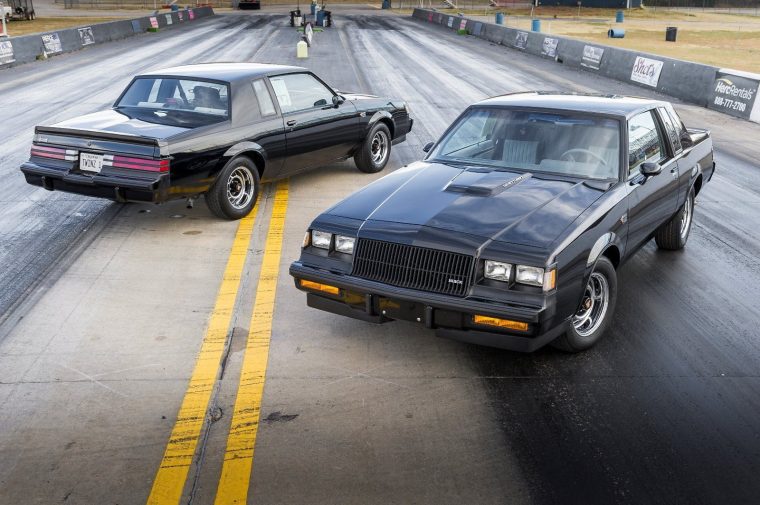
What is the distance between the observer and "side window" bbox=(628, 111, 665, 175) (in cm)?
648

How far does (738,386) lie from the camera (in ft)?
17.1

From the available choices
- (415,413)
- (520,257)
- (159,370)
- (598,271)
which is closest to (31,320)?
(159,370)

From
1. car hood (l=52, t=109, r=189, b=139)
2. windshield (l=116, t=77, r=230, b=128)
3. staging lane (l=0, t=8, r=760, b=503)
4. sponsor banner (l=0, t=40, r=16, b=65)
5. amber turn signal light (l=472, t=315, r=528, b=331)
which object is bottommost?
sponsor banner (l=0, t=40, r=16, b=65)

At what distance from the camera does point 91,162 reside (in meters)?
7.91

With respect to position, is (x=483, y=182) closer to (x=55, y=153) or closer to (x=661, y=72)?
(x=55, y=153)

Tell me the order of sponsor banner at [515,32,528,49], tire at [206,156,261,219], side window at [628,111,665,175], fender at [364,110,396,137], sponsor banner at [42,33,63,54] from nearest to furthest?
side window at [628,111,665,175] < tire at [206,156,261,219] < fender at [364,110,396,137] < sponsor banner at [42,33,63,54] < sponsor banner at [515,32,528,49]

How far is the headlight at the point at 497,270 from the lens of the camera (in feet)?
16.5

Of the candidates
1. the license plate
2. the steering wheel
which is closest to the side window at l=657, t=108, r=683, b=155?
the steering wheel

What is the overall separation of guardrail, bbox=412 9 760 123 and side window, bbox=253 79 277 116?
1228 centimetres

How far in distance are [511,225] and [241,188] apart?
430 cm

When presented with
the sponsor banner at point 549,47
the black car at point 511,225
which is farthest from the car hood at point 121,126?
the sponsor banner at point 549,47

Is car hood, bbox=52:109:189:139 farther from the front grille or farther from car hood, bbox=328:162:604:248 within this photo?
the front grille

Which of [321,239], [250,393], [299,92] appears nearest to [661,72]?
[299,92]

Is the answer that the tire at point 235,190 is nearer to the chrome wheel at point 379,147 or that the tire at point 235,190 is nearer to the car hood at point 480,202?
the chrome wheel at point 379,147
